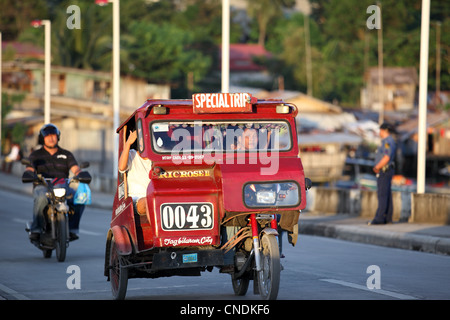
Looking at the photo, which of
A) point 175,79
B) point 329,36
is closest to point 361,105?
point 329,36

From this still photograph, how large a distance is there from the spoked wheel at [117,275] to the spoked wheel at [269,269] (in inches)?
56.5

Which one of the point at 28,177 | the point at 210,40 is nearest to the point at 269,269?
the point at 28,177

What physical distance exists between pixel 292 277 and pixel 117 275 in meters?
2.53

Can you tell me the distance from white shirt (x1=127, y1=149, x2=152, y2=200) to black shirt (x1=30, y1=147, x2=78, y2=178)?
14.4 ft

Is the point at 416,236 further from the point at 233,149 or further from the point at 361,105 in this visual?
the point at 361,105

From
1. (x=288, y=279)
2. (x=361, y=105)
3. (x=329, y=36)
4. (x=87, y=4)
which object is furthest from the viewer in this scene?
(x=329, y=36)

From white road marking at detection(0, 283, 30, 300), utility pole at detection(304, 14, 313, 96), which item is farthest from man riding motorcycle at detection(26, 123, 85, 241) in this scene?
utility pole at detection(304, 14, 313, 96)

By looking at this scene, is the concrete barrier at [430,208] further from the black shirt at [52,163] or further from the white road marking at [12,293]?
the white road marking at [12,293]

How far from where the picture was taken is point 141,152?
10.3 meters

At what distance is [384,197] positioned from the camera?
731 inches

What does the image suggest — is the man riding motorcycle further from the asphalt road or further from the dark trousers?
the dark trousers

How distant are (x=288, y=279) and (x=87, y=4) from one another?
72792 millimetres

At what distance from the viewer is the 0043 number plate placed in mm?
9656
